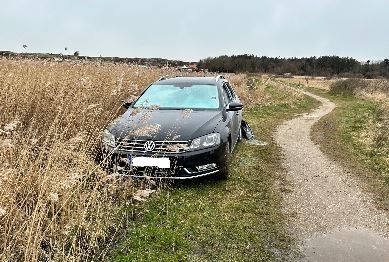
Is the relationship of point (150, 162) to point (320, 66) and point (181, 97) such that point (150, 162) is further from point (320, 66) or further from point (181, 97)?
point (320, 66)

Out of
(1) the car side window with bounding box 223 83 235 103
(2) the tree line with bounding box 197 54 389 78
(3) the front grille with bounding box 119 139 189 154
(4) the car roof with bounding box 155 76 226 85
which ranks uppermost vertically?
(4) the car roof with bounding box 155 76 226 85

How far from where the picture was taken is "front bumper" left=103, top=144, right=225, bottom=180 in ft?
22.8

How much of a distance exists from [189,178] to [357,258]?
266cm

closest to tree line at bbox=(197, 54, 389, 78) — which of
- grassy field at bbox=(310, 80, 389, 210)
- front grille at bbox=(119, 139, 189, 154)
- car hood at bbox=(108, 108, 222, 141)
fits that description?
grassy field at bbox=(310, 80, 389, 210)

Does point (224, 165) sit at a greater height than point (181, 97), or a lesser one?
lesser

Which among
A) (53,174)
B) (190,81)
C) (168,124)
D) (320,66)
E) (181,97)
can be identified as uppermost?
(190,81)

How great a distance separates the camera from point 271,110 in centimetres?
2161

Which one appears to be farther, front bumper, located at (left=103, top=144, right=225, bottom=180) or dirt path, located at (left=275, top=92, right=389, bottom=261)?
front bumper, located at (left=103, top=144, right=225, bottom=180)

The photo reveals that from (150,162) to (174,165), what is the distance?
35cm

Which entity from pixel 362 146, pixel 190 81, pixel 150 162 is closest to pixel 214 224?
pixel 150 162

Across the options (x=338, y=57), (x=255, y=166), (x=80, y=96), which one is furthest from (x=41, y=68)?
(x=338, y=57)

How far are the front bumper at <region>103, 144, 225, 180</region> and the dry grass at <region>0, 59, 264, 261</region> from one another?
1.00 feet

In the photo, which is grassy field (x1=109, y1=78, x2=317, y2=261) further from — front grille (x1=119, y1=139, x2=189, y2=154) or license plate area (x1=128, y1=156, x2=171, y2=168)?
front grille (x1=119, y1=139, x2=189, y2=154)

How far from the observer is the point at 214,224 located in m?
5.88
